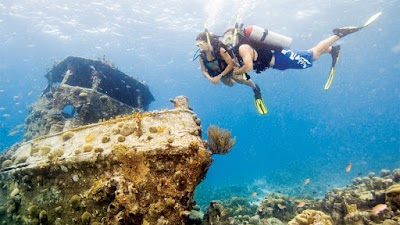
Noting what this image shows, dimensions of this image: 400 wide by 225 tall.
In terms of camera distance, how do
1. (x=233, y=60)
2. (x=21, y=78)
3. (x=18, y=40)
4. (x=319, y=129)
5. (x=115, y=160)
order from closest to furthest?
(x=115, y=160) < (x=233, y=60) < (x=18, y=40) < (x=21, y=78) < (x=319, y=129)

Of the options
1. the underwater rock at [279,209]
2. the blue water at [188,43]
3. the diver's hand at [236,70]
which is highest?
the blue water at [188,43]

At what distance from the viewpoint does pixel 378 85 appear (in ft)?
365

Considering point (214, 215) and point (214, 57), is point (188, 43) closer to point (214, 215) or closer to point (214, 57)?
point (214, 57)

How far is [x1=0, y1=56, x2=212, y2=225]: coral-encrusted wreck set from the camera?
3.65 metres

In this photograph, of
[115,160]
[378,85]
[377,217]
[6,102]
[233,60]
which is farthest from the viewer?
[378,85]

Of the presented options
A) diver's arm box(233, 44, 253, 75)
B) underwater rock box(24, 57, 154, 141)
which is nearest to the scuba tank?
diver's arm box(233, 44, 253, 75)

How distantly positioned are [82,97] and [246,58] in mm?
6352

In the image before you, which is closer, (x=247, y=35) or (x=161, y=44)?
(x=247, y=35)

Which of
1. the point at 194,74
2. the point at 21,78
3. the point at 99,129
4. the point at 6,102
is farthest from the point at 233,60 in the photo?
the point at 6,102

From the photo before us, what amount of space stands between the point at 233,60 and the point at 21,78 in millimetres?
76351

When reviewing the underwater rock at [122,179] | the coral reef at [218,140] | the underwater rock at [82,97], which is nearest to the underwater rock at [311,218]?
the coral reef at [218,140]

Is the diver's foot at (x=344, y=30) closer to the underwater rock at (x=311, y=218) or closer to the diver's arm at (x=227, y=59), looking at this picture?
the diver's arm at (x=227, y=59)

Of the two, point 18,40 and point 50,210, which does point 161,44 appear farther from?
point 50,210

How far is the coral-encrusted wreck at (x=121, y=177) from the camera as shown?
12.0 feet
